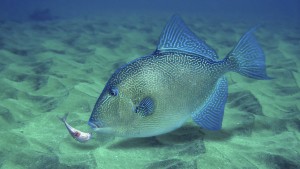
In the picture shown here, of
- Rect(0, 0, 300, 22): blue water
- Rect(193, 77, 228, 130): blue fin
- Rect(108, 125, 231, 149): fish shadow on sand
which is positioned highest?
Rect(193, 77, 228, 130): blue fin

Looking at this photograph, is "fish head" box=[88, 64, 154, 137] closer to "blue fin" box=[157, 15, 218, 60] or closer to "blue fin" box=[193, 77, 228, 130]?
"blue fin" box=[157, 15, 218, 60]

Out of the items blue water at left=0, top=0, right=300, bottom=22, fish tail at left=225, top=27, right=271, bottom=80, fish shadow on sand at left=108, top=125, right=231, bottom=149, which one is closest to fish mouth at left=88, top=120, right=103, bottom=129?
fish shadow on sand at left=108, top=125, right=231, bottom=149

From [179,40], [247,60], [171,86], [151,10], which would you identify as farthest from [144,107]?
[151,10]

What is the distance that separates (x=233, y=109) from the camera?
3.96 m

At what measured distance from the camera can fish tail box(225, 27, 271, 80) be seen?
273cm

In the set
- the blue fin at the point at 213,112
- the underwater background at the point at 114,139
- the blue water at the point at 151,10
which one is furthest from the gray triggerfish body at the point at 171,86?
the blue water at the point at 151,10

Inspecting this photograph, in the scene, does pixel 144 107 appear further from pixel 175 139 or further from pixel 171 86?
pixel 175 139

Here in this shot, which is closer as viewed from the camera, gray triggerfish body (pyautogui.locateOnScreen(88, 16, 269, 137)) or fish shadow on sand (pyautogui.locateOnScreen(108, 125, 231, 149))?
gray triggerfish body (pyautogui.locateOnScreen(88, 16, 269, 137))

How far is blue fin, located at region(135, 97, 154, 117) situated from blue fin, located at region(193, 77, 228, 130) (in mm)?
552

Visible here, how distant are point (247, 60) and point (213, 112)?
625 millimetres

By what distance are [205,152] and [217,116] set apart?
37 centimetres

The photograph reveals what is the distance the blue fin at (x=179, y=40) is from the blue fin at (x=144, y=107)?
0.48 meters

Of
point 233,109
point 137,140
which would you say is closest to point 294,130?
point 233,109

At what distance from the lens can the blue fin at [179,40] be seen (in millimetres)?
2438
